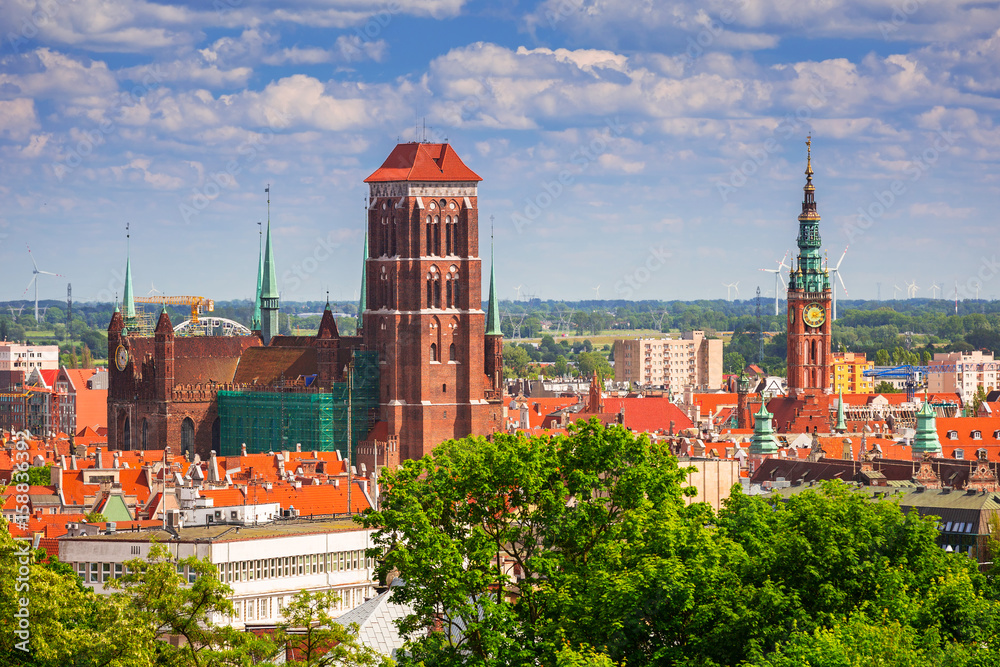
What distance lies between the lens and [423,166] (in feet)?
493

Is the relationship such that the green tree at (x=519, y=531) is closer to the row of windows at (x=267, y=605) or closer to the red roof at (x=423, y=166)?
the row of windows at (x=267, y=605)

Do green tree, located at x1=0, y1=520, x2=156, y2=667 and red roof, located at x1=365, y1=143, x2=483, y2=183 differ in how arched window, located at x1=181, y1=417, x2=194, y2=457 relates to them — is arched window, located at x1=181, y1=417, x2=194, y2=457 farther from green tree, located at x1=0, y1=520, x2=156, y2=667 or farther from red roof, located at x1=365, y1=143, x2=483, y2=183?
green tree, located at x1=0, y1=520, x2=156, y2=667

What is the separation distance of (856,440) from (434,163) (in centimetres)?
4823

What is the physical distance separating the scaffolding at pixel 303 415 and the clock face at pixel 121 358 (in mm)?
9223

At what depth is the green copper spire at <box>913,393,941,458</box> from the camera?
16200cm

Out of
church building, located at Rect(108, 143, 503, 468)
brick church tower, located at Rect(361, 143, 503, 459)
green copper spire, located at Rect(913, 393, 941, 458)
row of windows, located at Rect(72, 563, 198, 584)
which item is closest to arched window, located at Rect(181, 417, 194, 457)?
church building, located at Rect(108, 143, 503, 468)

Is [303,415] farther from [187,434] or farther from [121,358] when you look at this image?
[121,358]

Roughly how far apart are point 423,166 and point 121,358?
32.4 metres

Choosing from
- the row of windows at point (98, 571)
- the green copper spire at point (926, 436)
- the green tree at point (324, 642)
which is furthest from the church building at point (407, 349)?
the green tree at point (324, 642)

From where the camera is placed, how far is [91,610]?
57594 mm

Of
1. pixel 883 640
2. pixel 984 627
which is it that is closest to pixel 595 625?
pixel 883 640

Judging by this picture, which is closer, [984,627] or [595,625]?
[595,625]

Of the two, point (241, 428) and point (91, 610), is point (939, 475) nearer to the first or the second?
point (241, 428)

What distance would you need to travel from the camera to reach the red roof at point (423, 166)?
150 meters
